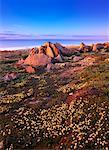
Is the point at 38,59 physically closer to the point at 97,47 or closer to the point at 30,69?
the point at 30,69

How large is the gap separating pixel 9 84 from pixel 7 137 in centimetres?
1415

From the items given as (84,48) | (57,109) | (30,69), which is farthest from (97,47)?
(57,109)

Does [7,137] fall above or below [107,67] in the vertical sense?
below

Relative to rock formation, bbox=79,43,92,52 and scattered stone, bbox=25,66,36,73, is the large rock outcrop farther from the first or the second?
rock formation, bbox=79,43,92,52

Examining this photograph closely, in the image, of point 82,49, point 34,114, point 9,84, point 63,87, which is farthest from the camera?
point 82,49

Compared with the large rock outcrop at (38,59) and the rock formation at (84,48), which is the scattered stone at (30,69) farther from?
the rock formation at (84,48)

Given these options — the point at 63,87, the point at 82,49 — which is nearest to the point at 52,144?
the point at 63,87

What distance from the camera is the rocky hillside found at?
918 inches

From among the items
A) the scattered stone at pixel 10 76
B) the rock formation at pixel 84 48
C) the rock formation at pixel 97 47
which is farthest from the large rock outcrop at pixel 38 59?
the rock formation at pixel 97 47

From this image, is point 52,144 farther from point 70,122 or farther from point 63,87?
point 63,87

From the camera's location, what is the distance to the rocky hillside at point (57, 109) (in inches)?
918

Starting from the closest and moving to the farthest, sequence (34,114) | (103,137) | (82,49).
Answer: (103,137)
(34,114)
(82,49)

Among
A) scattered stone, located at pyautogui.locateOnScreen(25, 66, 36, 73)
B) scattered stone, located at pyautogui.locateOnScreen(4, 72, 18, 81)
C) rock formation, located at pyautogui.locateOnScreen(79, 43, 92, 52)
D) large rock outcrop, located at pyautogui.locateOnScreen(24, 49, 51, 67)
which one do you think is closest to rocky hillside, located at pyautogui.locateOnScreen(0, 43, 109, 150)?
scattered stone, located at pyautogui.locateOnScreen(4, 72, 18, 81)

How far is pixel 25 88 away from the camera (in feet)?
118
